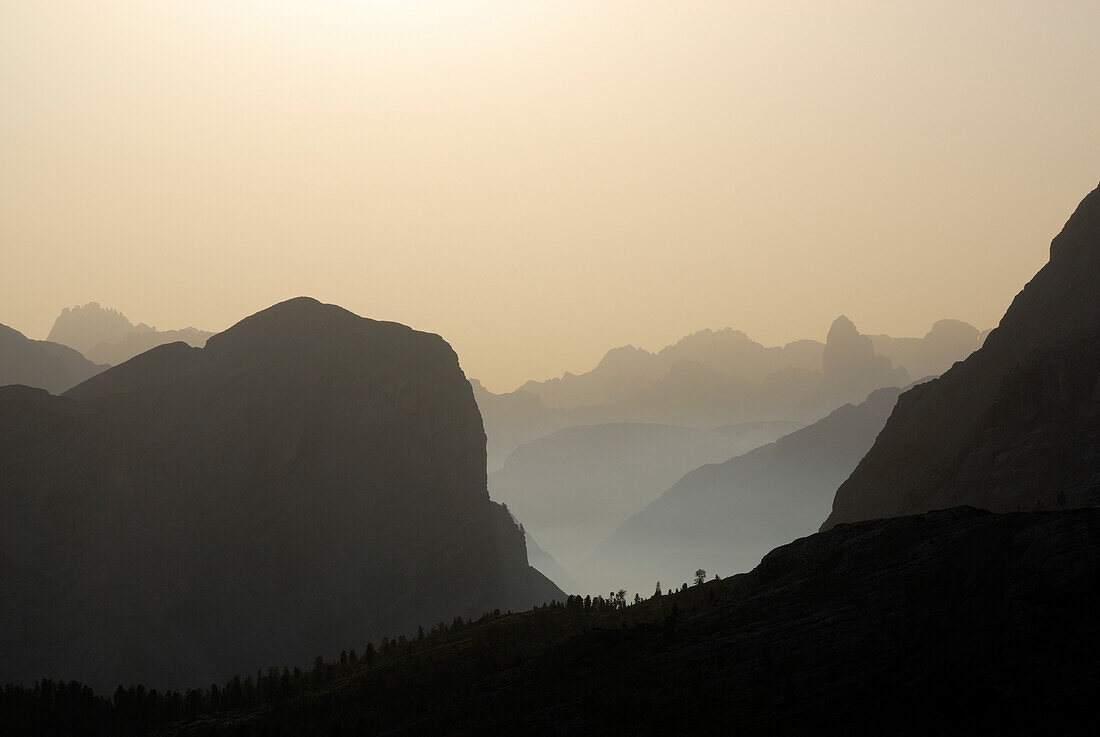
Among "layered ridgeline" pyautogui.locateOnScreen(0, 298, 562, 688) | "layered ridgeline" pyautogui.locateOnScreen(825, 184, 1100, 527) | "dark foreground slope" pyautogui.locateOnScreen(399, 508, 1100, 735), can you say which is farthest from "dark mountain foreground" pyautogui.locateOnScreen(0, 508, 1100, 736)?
"layered ridgeline" pyautogui.locateOnScreen(0, 298, 562, 688)

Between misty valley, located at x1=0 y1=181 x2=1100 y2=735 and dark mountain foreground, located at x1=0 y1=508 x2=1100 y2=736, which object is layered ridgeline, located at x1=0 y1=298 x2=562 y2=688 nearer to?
misty valley, located at x1=0 y1=181 x2=1100 y2=735

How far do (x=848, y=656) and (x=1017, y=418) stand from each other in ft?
239

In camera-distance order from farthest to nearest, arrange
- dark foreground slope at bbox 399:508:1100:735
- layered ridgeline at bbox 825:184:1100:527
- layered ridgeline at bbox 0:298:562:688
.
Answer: layered ridgeline at bbox 0:298:562:688 → layered ridgeline at bbox 825:184:1100:527 → dark foreground slope at bbox 399:508:1100:735

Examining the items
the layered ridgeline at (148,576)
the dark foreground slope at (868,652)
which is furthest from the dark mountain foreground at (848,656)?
the layered ridgeline at (148,576)

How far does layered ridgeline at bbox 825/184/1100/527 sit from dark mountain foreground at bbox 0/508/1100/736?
43698 mm

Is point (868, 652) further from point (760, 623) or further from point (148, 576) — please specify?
point (148, 576)

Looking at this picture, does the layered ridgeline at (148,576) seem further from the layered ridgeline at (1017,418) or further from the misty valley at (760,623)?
the layered ridgeline at (1017,418)

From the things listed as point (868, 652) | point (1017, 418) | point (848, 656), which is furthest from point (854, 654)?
point (1017, 418)

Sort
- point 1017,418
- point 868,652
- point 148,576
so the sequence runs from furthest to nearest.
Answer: point 148,576 < point 1017,418 < point 868,652

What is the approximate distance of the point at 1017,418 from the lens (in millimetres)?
102750

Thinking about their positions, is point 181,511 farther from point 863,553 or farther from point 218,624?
point 863,553

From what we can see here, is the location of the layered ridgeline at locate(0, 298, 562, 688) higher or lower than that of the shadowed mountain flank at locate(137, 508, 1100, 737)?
higher

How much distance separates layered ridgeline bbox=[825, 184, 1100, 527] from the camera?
303 ft

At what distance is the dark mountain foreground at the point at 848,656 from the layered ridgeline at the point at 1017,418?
43.7m
